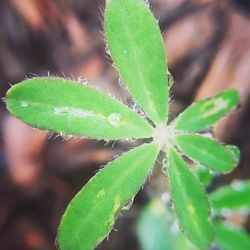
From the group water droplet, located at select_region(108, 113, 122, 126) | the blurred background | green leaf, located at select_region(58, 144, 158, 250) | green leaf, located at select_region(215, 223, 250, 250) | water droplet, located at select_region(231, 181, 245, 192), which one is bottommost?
green leaf, located at select_region(58, 144, 158, 250)

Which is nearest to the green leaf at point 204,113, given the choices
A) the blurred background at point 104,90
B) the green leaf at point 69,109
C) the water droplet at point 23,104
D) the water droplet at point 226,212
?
the green leaf at point 69,109

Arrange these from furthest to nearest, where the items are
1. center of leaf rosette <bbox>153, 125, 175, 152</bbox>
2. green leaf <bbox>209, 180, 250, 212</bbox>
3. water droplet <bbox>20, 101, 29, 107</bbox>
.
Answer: green leaf <bbox>209, 180, 250, 212</bbox> → center of leaf rosette <bbox>153, 125, 175, 152</bbox> → water droplet <bbox>20, 101, 29, 107</bbox>

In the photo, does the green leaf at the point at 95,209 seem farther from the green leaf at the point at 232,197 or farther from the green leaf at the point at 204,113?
the green leaf at the point at 232,197

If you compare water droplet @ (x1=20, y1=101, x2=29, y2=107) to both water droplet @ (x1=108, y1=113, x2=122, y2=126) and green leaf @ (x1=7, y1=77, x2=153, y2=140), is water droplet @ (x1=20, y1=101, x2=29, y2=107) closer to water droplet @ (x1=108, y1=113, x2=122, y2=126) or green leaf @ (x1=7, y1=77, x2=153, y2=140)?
green leaf @ (x1=7, y1=77, x2=153, y2=140)

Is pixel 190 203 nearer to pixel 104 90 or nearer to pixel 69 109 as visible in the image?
pixel 69 109

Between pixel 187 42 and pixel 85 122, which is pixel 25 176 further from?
pixel 85 122

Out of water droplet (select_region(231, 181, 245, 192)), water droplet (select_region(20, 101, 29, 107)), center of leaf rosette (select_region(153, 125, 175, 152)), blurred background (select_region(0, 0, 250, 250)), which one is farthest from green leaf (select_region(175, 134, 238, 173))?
blurred background (select_region(0, 0, 250, 250))
